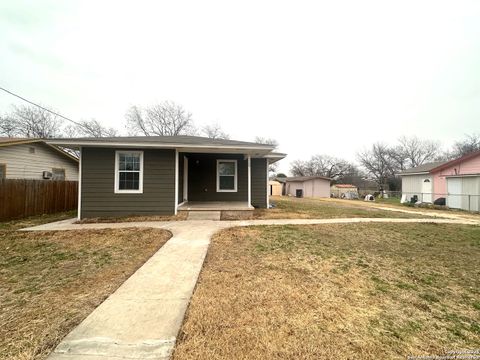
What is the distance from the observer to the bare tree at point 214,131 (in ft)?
132

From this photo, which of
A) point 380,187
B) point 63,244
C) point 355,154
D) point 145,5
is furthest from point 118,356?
point 355,154

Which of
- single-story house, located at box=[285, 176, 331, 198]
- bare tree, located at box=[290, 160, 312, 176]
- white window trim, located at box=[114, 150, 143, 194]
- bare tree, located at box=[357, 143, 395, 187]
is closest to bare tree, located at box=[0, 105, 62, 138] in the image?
white window trim, located at box=[114, 150, 143, 194]

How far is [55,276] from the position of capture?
11.9 feet

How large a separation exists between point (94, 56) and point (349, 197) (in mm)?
31231

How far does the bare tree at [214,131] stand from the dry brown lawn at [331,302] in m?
36.3

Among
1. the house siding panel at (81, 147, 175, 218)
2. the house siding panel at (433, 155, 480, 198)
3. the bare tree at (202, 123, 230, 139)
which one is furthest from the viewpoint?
the bare tree at (202, 123, 230, 139)

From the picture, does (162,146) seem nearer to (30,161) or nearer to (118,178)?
(118,178)

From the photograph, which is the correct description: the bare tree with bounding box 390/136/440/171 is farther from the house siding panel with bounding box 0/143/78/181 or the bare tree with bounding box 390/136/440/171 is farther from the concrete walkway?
the concrete walkway

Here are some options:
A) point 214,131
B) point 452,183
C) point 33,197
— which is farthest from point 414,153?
point 33,197

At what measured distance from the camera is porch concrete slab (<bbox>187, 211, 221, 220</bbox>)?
28.8ft

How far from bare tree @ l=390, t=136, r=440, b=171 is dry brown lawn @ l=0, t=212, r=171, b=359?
49284 millimetres

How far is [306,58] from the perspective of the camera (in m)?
14.9

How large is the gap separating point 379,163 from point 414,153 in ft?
23.4

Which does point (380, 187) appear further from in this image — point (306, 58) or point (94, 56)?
point (94, 56)
